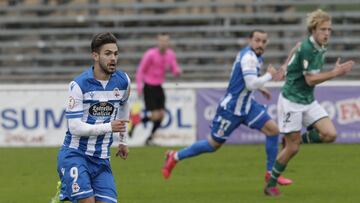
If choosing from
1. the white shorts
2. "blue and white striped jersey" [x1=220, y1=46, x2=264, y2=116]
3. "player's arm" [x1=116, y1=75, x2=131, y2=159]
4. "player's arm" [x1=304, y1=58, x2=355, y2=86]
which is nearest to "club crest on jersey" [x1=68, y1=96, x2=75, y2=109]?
"player's arm" [x1=116, y1=75, x2=131, y2=159]

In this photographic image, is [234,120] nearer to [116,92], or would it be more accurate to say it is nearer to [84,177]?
[116,92]

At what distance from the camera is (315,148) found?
18.5 metres

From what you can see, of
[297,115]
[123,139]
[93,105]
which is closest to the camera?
[93,105]

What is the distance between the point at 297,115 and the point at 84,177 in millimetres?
4338

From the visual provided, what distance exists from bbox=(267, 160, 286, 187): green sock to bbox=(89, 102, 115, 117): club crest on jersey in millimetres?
4045

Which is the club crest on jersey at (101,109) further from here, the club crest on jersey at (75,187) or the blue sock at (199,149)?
the blue sock at (199,149)

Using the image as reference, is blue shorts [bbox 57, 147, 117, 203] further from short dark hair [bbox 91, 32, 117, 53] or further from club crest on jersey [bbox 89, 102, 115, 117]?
short dark hair [bbox 91, 32, 117, 53]

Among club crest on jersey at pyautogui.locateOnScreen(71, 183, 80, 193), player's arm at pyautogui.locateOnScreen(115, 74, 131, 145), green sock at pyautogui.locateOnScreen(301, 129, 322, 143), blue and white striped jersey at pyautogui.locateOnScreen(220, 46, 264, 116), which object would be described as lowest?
green sock at pyautogui.locateOnScreen(301, 129, 322, 143)

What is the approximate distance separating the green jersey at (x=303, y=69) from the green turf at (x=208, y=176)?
1.21 metres

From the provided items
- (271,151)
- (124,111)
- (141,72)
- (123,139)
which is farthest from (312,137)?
(141,72)

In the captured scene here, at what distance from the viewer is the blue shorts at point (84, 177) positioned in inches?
313

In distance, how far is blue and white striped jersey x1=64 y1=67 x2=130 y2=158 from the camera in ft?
26.3

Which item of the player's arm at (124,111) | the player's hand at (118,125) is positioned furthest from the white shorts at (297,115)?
the player's hand at (118,125)

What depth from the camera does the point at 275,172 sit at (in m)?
11.8
